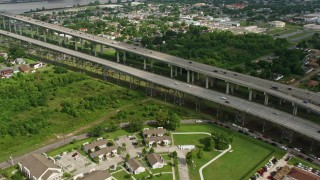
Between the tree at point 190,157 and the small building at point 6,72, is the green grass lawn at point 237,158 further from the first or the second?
the small building at point 6,72

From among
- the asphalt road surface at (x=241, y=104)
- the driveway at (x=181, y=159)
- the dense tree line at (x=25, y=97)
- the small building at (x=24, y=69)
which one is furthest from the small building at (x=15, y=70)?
the driveway at (x=181, y=159)

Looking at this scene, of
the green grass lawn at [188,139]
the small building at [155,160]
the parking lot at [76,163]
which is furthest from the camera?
the green grass lawn at [188,139]

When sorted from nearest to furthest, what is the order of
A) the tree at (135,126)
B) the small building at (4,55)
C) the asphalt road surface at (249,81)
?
1. the tree at (135,126)
2. the asphalt road surface at (249,81)
3. the small building at (4,55)

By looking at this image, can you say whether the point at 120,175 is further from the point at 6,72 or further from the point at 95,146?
the point at 6,72

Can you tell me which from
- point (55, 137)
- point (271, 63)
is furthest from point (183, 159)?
point (271, 63)

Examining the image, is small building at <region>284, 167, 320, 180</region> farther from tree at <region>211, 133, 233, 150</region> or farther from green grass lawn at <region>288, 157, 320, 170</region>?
tree at <region>211, 133, 233, 150</region>

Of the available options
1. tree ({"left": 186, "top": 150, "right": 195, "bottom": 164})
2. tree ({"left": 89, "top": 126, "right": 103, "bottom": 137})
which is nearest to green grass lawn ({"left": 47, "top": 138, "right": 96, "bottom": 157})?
tree ({"left": 89, "top": 126, "right": 103, "bottom": 137})

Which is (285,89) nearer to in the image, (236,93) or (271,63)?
(236,93)
